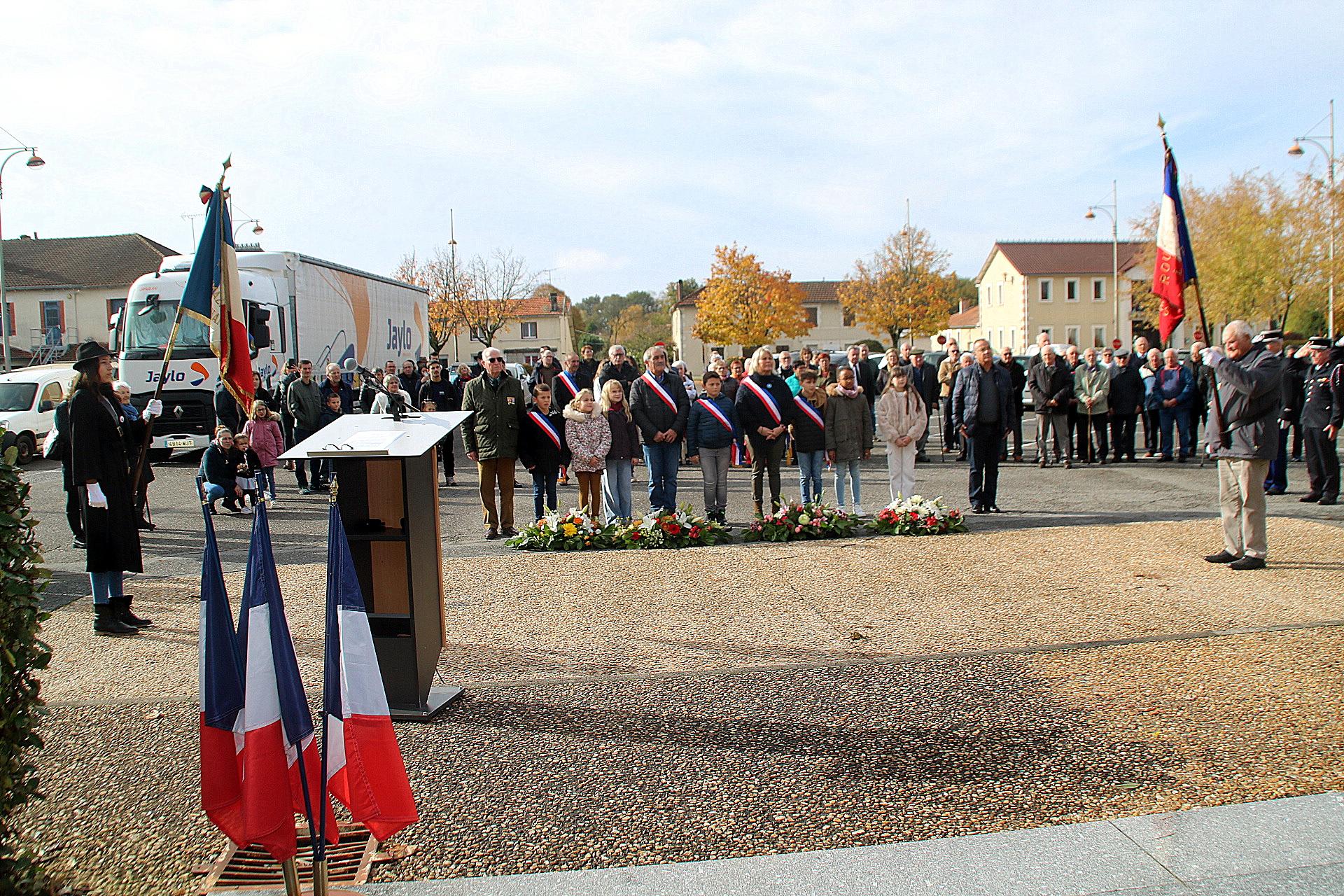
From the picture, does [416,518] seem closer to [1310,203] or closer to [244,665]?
[244,665]

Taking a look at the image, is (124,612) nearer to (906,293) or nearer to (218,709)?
(218,709)

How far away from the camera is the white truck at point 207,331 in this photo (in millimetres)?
17672

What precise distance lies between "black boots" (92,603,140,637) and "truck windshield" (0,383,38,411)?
18416mm

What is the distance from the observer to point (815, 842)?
143 inches

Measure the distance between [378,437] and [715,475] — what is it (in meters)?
6.20

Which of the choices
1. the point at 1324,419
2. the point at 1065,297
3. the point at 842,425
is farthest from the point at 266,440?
the point at 1065,297

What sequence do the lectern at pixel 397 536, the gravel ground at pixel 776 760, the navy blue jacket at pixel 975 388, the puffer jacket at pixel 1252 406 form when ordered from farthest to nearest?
the navy blue jacket at pixel 975 388
the puffer jacket at pixel 1252 406
the lectern at pixel 397 536
the gravel ground at pixel 776 760

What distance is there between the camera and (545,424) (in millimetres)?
10828

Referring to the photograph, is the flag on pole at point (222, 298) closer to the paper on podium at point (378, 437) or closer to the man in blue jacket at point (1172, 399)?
the paper on podium at point (378, 437)

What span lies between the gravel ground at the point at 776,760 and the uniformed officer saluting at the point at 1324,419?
6.89 meters

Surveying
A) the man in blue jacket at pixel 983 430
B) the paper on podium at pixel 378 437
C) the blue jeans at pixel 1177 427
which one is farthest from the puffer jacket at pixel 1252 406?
the blue jeans at pixel 1177 427

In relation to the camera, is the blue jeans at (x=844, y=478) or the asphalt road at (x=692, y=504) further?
the blue jeans at (x=844, y=478)

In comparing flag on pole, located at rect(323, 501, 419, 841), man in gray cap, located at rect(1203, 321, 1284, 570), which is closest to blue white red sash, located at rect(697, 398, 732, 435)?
man in gray cap, located at rect(1203, 321, 1284, 570)

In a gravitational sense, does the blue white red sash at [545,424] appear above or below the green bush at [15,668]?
above
